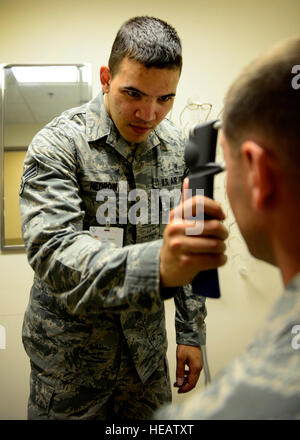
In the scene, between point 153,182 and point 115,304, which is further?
point 153,182

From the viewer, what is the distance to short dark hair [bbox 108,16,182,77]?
868 millimetres

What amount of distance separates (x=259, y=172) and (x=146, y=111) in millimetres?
494

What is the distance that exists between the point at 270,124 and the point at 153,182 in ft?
1.90

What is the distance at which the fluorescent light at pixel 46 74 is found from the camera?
188cm

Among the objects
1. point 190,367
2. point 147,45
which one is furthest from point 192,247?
point 190,367

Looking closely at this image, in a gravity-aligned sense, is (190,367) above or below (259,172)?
below

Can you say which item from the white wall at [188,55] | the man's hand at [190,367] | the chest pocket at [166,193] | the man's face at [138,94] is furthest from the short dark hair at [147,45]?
the white wall at [188,55]

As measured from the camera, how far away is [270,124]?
50 centimetres

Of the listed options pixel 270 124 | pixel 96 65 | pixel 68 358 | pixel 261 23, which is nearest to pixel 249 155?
pixel 270 124

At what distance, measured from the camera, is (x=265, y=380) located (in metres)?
0.42

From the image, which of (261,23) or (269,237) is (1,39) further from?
(269,237)

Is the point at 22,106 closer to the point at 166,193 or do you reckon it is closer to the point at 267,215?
the point at 166,193

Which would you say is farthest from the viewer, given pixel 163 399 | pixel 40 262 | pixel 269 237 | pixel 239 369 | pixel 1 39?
pixel 1 39

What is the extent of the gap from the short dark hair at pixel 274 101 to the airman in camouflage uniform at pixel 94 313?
1.34ft
